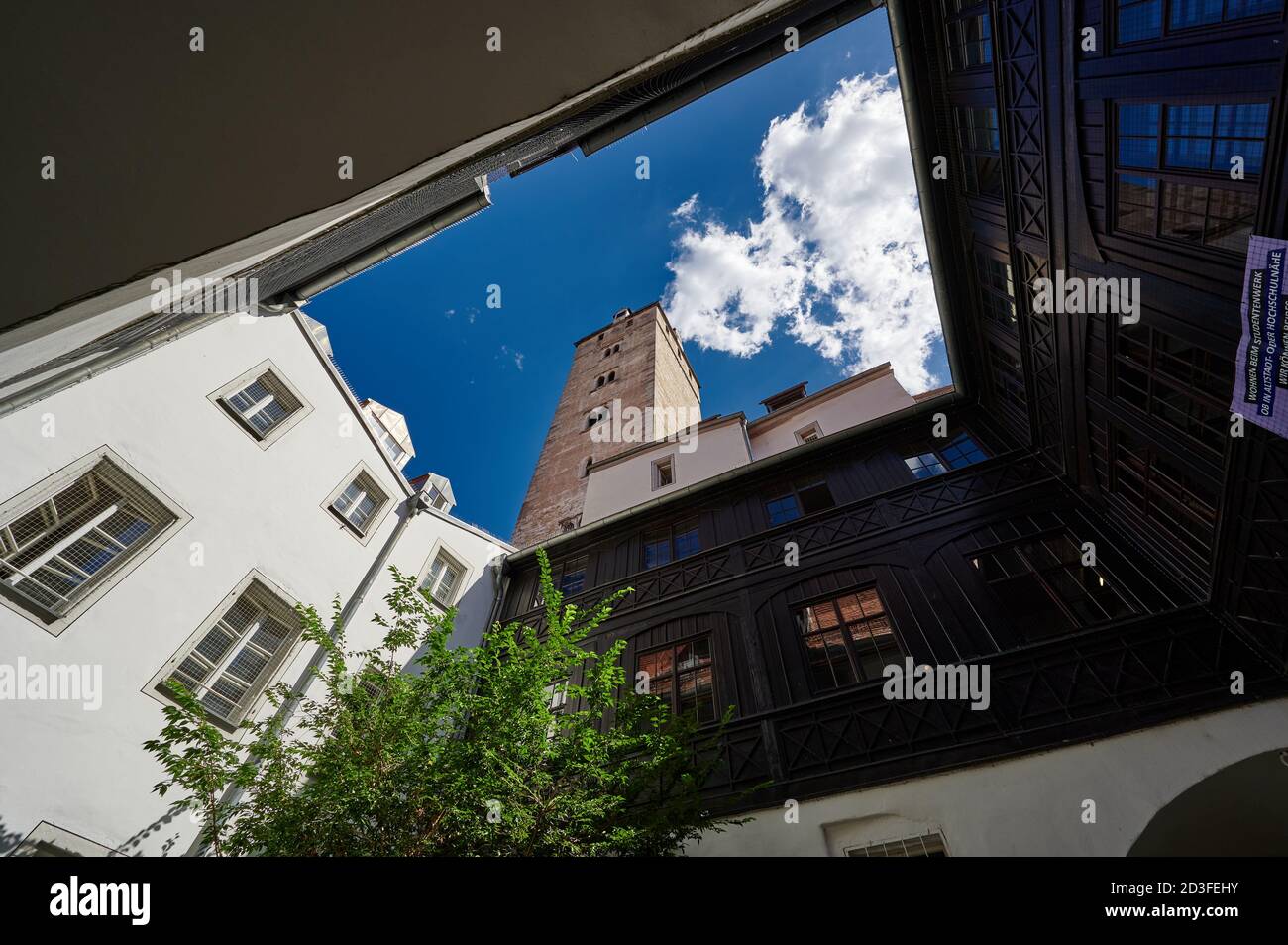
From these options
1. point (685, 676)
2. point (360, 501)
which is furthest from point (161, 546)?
point (685, 676)

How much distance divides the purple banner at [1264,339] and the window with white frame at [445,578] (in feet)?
48.8

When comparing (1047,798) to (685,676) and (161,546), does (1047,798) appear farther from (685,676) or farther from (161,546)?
Answer: (161,546)

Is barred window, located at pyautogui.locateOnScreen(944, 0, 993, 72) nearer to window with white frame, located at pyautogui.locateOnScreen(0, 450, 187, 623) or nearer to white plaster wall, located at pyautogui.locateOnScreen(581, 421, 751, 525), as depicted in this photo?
white plaster wall, located at pyautogui.locateOnScreen(581, 421, 751, 525)

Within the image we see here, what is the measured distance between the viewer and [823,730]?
9.29 m

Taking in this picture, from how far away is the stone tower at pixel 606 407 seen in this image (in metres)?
24.2

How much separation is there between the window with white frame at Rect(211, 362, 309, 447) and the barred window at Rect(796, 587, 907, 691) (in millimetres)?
11593

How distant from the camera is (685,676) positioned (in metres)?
11.4

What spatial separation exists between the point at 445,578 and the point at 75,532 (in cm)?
775

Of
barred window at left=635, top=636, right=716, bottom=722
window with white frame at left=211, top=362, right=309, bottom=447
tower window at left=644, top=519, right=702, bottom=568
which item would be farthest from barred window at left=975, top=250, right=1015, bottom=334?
window with white frame at left=211, top=362, right=309, bottom=447

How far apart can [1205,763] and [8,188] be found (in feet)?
36.8

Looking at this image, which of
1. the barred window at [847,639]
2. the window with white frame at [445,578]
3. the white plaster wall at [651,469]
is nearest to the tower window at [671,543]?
the white plaster wall at [651,469]

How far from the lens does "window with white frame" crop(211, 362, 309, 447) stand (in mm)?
10922

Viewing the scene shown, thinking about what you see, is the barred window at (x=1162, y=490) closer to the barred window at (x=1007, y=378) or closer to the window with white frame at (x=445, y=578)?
the barred window at (x=1007, y=378)
